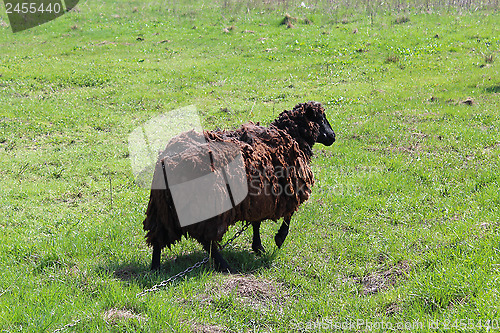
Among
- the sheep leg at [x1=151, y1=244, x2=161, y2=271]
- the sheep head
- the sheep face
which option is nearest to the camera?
the sheep leg at [x1=151, y1=244, x2=161, y2=271]

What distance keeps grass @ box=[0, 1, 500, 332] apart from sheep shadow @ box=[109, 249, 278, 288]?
0.03 metres

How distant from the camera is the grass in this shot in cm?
→ 458

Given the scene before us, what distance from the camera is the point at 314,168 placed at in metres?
9.19

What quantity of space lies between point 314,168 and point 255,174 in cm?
393

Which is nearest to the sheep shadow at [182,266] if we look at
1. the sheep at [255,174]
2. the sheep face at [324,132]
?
the sheep at [255,174]

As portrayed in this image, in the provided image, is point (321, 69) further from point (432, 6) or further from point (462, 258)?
point (462, 258)

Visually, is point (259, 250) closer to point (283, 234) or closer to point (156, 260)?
point (283, 234)

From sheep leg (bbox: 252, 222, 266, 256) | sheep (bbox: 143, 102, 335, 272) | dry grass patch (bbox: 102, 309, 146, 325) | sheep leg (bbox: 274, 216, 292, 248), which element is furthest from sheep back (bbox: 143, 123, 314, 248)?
dry grass patch (bbox: 102, 309, 146, 325)

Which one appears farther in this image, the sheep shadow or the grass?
the sheep shadow

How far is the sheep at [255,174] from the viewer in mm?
4988

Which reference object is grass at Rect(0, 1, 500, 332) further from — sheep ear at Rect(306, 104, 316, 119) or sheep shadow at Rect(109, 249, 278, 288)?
sheep ear at Rect(306, 104, 316, 119)

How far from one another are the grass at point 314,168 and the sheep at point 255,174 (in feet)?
1.38

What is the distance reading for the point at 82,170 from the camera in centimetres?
955

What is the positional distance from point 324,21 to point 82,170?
637 inches
